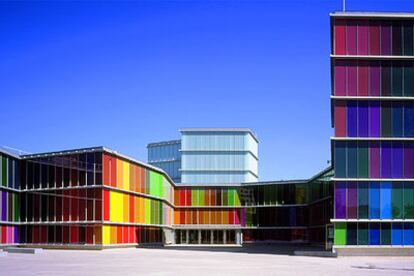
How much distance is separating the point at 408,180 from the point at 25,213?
3838 cm

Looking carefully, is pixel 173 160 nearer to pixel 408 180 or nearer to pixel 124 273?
pixel 408 180

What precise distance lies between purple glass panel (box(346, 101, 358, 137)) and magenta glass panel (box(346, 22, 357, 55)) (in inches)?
174

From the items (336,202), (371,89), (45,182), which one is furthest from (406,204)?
(45,182)

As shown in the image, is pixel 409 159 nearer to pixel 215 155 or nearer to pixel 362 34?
pixel 362 34

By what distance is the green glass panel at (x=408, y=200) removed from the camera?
175 feet

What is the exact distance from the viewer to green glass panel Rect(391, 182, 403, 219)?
175ft

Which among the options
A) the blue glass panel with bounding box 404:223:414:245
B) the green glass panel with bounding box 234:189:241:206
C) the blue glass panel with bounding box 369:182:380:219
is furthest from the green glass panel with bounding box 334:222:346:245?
the green glass panel with bounding box 234:189:241:206

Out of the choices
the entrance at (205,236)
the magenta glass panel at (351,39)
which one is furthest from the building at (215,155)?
the magenta glass panel at (351,39)

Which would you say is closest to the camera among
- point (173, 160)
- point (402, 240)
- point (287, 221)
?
point (402, 240)

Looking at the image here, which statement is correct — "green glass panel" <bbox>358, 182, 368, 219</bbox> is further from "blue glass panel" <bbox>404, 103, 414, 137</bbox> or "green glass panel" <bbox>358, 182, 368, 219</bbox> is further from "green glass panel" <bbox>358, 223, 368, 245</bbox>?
"blue glass panel" <bbox>404, 103, 414, 137</bbox>

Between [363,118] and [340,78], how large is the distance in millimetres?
3841

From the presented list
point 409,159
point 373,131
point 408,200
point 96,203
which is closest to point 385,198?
point 408,200

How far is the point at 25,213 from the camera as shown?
6806cm

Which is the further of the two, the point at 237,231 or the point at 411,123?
the point at 237,231
